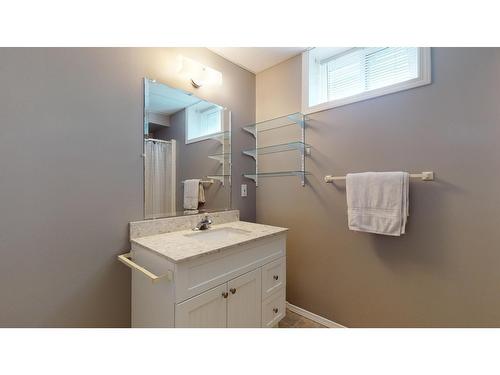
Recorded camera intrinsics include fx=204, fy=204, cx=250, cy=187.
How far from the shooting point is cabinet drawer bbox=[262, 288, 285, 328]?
135cm

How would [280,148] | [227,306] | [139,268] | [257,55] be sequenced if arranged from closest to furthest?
[139,268] → [227,306] → [257,55] → [280,148]

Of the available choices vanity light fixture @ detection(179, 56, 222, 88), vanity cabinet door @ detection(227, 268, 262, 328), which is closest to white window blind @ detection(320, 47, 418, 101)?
vanity light fixture @ detection(179, 56, 222, 88)

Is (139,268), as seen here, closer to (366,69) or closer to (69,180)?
→ (69,180)

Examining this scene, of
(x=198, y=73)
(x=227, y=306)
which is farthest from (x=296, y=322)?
(x=198, y=73)

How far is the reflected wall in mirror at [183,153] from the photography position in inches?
53.4

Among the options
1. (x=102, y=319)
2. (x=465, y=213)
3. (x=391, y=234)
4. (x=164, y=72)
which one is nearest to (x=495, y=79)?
(x=465, y=213)

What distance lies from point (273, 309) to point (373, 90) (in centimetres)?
168

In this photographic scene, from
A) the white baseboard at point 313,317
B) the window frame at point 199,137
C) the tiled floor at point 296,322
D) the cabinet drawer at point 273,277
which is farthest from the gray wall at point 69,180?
the white baseboard at point 313,317

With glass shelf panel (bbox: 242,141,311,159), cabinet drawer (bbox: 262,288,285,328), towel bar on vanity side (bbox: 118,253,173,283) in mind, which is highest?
glass shelf panel (bbox: 242,141,311,159)

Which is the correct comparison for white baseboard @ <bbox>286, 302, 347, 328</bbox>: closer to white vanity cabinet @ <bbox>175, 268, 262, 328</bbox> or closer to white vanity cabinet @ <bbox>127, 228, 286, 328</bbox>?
white vanity cabinet @ <bbox>127, 228, 286, 328</bbox>

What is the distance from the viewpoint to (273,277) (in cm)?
142

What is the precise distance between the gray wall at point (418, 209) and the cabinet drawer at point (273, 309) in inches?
15.5

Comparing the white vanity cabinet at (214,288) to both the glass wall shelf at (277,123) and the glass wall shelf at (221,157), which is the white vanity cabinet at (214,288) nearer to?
the glass wall shelf at (221,157)

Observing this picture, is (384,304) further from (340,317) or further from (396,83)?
(396,83)
